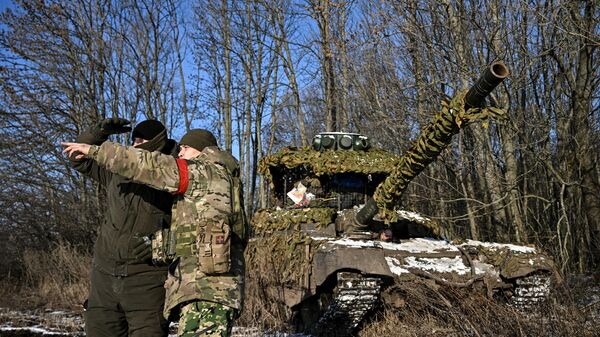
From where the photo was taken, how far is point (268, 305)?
794 centimetres

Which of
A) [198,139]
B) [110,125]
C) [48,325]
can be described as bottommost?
[48,325]

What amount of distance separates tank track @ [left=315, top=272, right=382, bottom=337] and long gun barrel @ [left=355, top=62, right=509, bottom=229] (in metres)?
0.84

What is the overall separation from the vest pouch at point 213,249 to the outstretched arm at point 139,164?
0.26 meters


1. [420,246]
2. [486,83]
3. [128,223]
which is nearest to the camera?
[128,223]

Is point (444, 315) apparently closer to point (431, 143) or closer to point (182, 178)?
point (431, 143)

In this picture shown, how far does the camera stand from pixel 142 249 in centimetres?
327

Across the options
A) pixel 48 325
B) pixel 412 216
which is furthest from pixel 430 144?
pixel 48 325

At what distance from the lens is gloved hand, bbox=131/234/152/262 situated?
10.7 ft

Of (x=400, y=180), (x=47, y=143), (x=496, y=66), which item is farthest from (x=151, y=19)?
(x=496, y=66)

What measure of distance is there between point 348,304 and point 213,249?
377 cm

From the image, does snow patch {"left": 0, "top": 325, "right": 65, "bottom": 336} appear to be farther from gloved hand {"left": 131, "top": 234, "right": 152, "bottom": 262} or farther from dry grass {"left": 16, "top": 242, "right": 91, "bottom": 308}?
gloved hand {"left": 131, "top": 234, "right": 152, "bottom": 262}

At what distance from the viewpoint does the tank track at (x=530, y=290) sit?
21.7ft

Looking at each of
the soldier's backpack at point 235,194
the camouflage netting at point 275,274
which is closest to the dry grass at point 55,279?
the camouflage netting at point 275,274

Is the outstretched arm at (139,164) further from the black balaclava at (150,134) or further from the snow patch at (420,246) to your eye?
the snow patch at (420,246)
